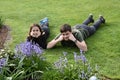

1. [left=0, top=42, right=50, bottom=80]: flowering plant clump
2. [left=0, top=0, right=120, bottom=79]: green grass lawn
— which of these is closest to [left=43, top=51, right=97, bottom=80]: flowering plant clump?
[left=0, top=42, right=50, bottom=80]: flowering plant clump

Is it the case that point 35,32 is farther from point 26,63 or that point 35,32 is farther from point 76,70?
point 76,70

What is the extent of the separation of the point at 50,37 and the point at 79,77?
355cm

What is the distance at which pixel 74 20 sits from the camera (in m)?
9.88

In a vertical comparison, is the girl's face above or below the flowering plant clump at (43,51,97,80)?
above

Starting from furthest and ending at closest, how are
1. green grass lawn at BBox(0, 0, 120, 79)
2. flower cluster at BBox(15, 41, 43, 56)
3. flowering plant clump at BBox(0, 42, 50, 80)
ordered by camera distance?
green grass lawn at BBox(0, 0, 120, 79), flower cluster at BBox(15, 41, 43, 56), flowering plant clump at BBox(0, 42, 50, 80)

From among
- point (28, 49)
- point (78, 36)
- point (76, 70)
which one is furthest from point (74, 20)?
point (76, 70)

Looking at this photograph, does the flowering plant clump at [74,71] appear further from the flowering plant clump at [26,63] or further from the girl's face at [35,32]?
the girl's face at [35,32]

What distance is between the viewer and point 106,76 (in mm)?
5934

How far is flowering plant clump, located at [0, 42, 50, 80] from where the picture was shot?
531 cm

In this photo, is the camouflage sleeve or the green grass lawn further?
the camouflage sleeve

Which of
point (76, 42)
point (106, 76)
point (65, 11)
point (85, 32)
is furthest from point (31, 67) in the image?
point (65, 11)

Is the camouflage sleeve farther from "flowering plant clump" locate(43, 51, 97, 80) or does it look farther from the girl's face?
"flowering plant clump" locate(43, 51, 97, 80)

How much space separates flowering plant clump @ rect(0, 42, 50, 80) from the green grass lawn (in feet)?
3.80

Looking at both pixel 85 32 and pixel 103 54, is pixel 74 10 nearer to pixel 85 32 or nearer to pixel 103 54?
pixel 85 32
